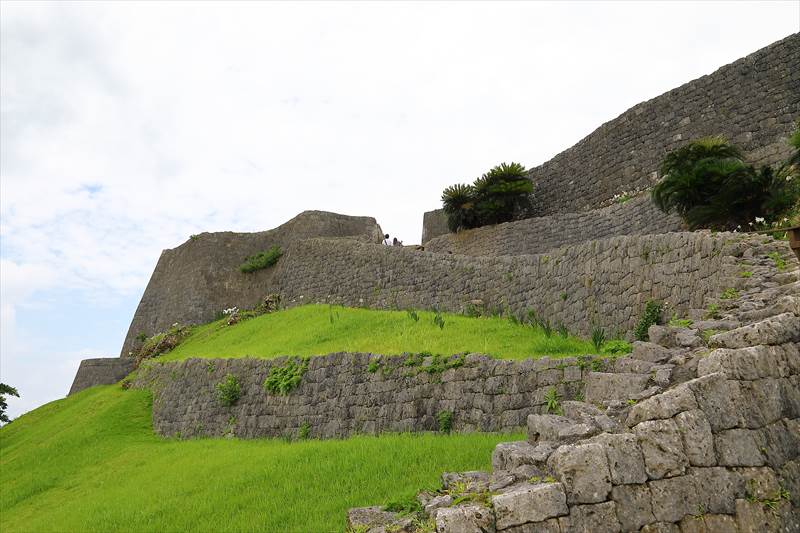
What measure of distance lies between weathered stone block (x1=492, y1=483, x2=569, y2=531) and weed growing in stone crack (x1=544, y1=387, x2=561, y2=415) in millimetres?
4258

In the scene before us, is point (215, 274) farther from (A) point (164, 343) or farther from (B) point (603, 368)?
(B) point (603, 368)

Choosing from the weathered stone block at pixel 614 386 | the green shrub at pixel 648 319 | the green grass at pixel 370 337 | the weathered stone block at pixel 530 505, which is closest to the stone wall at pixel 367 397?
the green grass at pixel 370 337

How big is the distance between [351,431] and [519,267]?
651 centimetres

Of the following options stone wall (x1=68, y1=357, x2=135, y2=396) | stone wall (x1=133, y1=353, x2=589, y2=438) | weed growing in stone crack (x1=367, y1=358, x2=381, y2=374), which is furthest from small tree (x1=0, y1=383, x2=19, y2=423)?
weed growing in stone crack (x1=367, y1=358, x2=381, y2=374)

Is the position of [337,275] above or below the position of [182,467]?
above

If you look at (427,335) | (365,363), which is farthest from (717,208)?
(365,363)

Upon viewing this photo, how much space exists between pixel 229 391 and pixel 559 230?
1203cm

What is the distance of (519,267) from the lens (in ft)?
50.0

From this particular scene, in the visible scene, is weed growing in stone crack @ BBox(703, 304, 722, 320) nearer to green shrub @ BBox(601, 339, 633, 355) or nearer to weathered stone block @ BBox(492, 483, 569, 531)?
green shrub @ BBox(601, 339, 633, 355)

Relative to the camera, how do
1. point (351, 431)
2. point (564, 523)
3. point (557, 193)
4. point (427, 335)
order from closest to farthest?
point (564, 523) → point (351, 431) → point (427, 335) → point (557, 193)

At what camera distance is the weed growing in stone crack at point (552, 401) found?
8195 mm

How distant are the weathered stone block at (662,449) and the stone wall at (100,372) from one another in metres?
28.5

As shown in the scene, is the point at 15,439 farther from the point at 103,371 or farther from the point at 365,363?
the point at 365,363

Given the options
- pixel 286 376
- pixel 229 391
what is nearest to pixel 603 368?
pixel 286 376
